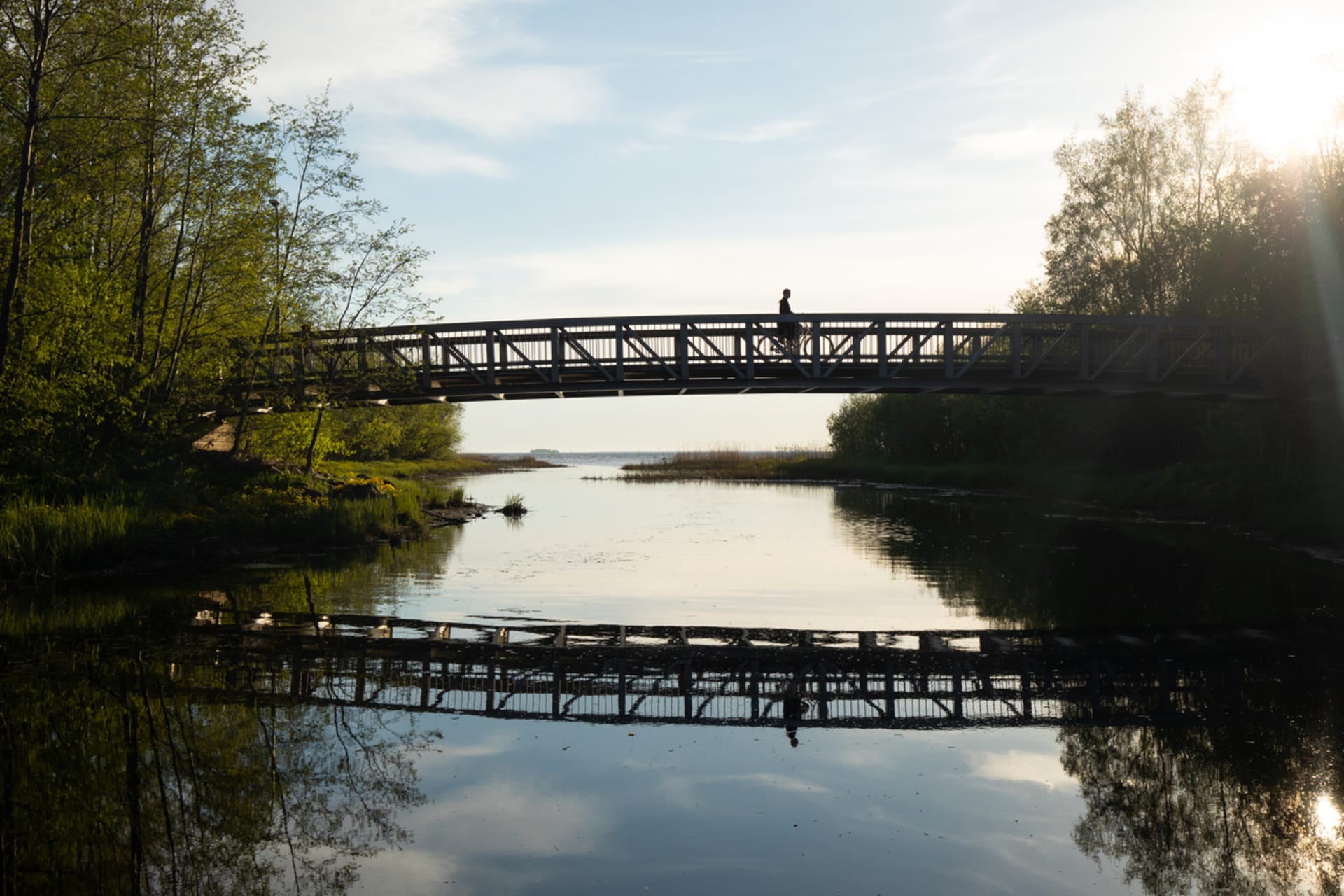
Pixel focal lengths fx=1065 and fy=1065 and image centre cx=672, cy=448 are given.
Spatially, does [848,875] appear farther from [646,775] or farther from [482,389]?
[482,389]

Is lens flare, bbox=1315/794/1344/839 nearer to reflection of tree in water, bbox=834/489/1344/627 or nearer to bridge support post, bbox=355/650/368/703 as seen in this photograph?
reflection of tree in water, bbox=834/489/1344/627

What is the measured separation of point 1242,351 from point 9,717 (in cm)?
4268

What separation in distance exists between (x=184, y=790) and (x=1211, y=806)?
375 inches

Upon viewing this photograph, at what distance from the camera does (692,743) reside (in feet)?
40.3

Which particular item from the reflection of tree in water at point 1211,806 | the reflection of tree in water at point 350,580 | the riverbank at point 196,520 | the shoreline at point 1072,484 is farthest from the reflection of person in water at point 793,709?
the shoreline at point 1072,484

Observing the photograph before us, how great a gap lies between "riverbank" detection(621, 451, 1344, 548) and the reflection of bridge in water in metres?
19.3

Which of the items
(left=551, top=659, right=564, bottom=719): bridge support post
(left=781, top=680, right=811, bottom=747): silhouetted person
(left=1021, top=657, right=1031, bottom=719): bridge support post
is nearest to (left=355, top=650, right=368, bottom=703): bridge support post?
(left=551, top=659, right=564, bottom=719): bridge support post

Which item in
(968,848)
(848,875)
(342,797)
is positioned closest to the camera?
(848,875)

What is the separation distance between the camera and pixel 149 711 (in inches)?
504

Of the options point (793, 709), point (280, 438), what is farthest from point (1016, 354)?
point (280, 438)

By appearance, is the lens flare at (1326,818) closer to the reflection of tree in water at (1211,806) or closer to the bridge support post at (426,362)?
the reflection of tree in water at (1211,806)

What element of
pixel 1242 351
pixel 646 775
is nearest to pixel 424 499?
pixel 1242 351

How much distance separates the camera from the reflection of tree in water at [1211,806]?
8422 mm

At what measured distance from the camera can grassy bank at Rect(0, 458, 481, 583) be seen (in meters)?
24.5
